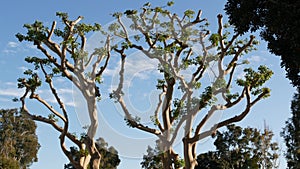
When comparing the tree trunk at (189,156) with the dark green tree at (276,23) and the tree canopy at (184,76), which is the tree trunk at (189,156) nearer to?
the tree canopy at (184,76)

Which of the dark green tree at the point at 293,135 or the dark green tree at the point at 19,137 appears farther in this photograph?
the dark green tree at the point at 19,137

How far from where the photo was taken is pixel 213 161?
37.5 meters

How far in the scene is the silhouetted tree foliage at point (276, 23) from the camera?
6590mm

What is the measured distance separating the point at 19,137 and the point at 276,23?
45.4m

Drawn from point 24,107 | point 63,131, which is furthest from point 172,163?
point 24,107

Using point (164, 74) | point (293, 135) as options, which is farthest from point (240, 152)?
point (164, 74)

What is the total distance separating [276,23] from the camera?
6906mm

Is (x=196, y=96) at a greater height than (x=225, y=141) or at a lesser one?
lesser

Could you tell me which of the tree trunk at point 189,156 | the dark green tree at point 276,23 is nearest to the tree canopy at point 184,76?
the tree trunk at point 189,156

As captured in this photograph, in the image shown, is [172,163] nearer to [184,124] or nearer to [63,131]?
[184,124]

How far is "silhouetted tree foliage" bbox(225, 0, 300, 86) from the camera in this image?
21.6 feet

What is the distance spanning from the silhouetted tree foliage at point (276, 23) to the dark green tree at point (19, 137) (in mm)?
42619

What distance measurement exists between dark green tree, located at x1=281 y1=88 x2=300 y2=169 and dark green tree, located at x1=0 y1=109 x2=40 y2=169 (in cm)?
2955

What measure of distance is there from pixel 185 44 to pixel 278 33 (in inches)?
418
